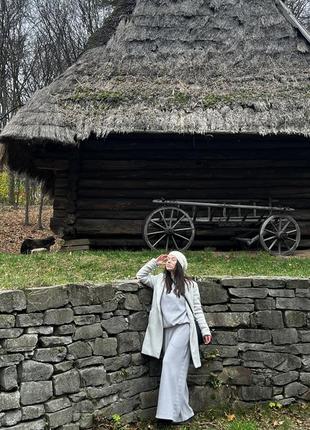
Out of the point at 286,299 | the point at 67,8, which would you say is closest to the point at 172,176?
the point at 286,299

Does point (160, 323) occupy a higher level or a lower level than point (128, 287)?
lower

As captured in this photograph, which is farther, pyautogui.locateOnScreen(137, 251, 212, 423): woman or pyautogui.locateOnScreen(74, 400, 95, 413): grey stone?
pyautogui.locateOnScreen(137, 251, 212, 423): woman

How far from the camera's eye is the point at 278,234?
10.4 metres

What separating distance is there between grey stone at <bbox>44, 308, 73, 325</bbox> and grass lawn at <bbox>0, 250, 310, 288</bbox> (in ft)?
1.97

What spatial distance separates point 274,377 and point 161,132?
5.15m

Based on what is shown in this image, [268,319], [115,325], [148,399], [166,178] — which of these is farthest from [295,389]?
[166,178]

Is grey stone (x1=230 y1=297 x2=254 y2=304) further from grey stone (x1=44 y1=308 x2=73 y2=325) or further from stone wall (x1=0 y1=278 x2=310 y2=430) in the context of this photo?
grey stone (x1=44 y1=308 x2=73 y2=325)

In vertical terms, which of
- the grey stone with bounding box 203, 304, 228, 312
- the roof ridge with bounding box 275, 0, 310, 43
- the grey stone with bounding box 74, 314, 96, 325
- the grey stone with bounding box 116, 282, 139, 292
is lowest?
the grey stone with bounding box 74, 314, 96, 325

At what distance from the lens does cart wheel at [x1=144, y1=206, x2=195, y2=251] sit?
1036cm

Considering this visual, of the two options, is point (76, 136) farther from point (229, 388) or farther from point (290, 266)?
Answer: point (229, 388)

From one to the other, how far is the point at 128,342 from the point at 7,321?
4.69 ft

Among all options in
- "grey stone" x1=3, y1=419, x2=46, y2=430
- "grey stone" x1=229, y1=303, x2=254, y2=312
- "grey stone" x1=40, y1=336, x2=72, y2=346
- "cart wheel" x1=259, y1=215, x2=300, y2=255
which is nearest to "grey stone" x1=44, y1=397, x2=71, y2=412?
"grey stone" x1=3, y1=419, x2=46, y2=430

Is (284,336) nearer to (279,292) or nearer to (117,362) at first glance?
(279,292)

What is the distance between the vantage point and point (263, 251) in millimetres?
10609
